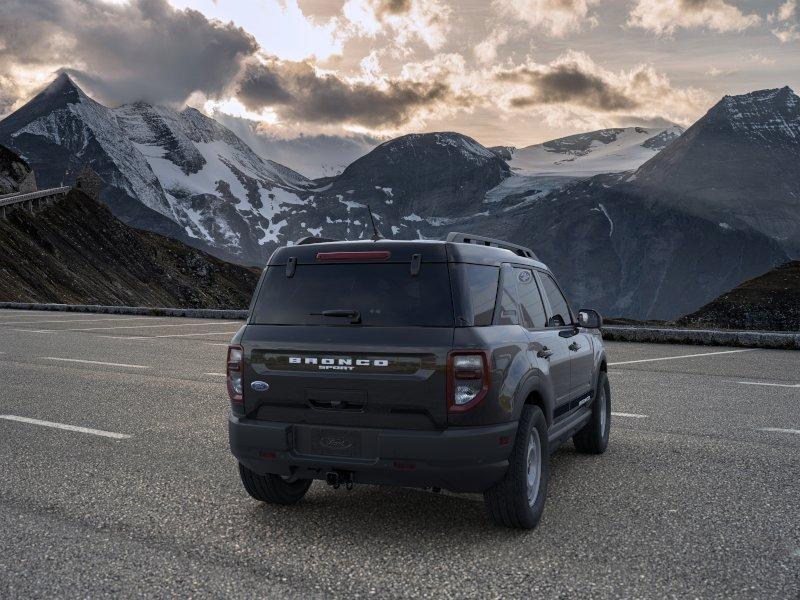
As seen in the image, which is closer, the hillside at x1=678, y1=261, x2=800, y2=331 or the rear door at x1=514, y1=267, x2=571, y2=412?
the rear door at x1=514, y1=267, x2=571, y2=412

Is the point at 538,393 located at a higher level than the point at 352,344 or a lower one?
lower

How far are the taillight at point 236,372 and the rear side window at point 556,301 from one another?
245 cm

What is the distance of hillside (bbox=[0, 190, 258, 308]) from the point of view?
188 feet

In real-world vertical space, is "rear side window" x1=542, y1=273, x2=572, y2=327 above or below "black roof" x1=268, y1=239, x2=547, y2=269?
below

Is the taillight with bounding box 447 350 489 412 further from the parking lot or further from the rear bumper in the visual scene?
the parking lot

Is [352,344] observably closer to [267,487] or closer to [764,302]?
[267,487]

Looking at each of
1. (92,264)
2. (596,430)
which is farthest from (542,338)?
(92,264)

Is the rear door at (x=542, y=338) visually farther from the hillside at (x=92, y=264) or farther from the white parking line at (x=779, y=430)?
the hillside at (x=92, y=264)

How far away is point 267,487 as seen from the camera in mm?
4980

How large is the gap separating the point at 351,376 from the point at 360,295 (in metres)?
0.53

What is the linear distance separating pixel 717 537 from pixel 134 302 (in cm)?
7326

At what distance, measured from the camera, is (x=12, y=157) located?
325ft

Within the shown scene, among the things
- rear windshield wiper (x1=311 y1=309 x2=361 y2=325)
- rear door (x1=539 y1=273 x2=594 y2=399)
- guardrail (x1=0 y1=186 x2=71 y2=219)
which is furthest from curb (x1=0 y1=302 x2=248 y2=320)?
guardrail (x1=0 y1=186 x2=71 y2=219)

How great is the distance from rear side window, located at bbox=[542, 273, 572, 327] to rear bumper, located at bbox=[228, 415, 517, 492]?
5.96 ft
